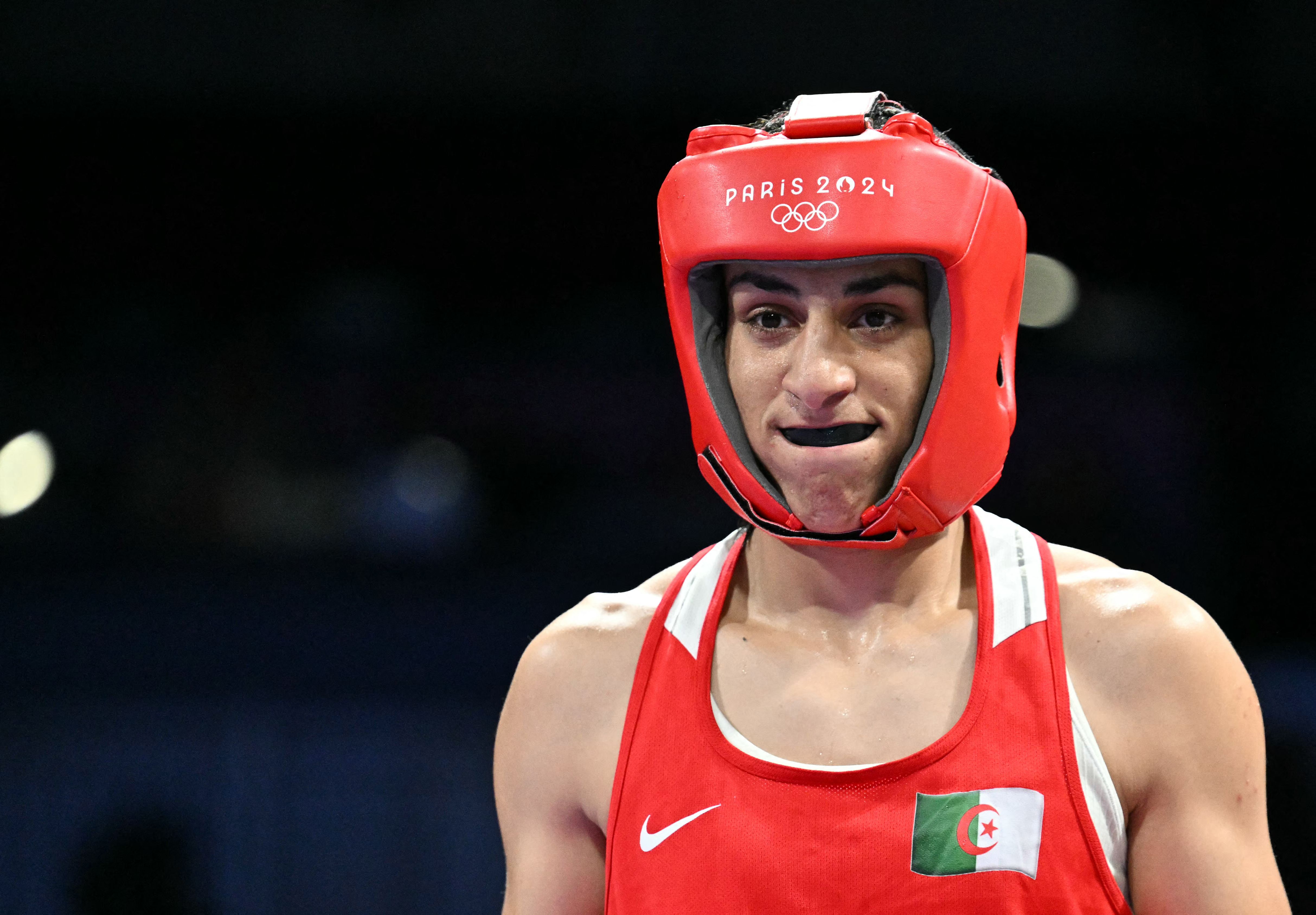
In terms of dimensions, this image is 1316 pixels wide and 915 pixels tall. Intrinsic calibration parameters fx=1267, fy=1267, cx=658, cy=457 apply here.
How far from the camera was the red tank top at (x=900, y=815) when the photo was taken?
1.38 meters

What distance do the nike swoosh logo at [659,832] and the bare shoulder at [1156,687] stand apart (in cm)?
45

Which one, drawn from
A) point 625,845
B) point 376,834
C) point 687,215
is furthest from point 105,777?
point 687,215

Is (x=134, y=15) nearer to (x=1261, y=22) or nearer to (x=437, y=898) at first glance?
(x=437, y=898)

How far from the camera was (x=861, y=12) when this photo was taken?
140 inches

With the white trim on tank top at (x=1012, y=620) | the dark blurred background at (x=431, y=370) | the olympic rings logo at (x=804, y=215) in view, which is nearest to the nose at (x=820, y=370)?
the olympic rings logo at (x=804, y=215)

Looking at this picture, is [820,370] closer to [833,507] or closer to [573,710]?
[833,507]

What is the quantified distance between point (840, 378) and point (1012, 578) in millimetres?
354

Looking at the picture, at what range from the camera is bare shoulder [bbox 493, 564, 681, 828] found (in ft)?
5.26

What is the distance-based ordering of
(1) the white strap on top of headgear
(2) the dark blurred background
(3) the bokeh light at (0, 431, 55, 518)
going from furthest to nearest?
(3) the bokeh light at (0, 431, 55, 518) < (2) the dark blurred background < (1) the white strap on top of headgear

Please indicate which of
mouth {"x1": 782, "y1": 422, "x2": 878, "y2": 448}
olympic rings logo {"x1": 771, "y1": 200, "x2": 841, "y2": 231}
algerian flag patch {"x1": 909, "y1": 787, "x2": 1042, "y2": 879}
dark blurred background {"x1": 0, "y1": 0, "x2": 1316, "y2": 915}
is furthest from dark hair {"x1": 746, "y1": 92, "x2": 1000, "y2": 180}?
dark blurred background {"x1": 0, "y1": 0, "x2": 1316, "y2": 915}

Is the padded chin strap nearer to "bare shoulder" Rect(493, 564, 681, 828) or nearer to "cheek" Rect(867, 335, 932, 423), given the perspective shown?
"cheek" Rect(867, 335, 932, 423)

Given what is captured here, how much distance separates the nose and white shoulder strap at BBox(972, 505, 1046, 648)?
1.05 feet

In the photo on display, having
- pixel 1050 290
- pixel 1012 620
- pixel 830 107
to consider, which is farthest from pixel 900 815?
pixel 1050 290

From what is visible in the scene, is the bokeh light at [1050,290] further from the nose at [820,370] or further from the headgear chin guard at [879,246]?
the nose at [820,370]
